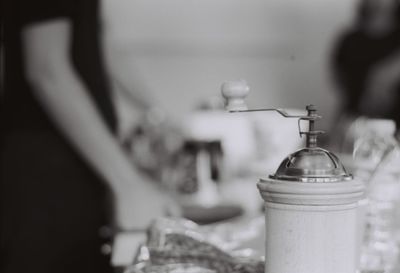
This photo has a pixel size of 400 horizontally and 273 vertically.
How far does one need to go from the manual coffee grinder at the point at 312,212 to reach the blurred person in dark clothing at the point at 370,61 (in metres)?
3.77

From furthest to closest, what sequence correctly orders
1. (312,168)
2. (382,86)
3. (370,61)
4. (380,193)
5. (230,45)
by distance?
(230,45), (370,61), (382,86), (380,193), (312,168)

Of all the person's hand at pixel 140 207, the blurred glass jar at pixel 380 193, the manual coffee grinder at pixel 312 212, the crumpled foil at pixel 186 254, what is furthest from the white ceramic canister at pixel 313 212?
the person's hand at pixel 140 207

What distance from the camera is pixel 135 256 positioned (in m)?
1.27

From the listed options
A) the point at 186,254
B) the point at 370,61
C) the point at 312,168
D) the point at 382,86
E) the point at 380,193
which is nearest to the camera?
the point at 312,168

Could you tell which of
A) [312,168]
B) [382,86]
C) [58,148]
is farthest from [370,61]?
[312,168]

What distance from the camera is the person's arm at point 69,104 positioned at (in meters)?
1.59

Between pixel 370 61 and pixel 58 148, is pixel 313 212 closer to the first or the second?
pixel 58 148

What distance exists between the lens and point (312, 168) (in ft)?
2.94

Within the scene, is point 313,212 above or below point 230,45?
above

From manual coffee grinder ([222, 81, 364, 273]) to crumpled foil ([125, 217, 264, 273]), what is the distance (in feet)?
0.63

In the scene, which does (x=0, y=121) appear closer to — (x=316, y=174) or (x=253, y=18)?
(x=316, y=174)

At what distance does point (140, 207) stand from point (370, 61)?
12.9ft

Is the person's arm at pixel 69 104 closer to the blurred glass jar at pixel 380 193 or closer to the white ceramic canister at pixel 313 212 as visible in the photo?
the blurred glass jar at pixel 380 193

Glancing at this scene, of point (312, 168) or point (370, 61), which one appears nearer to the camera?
point (312, 168)
